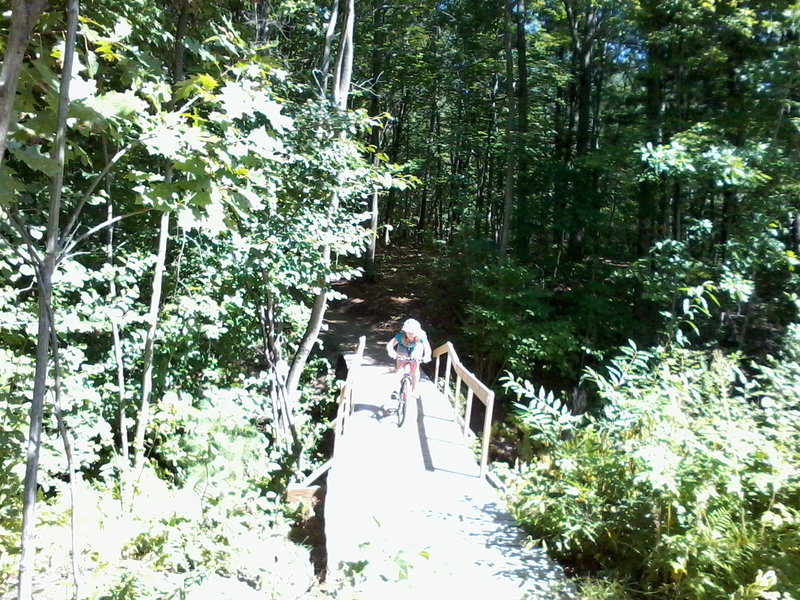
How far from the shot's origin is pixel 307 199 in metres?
7.68

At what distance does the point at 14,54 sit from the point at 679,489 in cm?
439

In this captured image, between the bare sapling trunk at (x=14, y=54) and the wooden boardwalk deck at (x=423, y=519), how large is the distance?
2039 mm

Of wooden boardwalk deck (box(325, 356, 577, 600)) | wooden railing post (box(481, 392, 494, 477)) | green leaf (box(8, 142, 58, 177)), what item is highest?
green leaf (box(8, 142, 58, 177))

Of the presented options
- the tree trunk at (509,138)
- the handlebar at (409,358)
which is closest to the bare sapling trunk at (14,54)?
the handlebar at (409,358)

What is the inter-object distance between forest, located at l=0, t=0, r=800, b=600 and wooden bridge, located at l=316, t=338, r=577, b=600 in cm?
35

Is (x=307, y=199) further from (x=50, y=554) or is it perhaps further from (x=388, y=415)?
(x=50, y=554)

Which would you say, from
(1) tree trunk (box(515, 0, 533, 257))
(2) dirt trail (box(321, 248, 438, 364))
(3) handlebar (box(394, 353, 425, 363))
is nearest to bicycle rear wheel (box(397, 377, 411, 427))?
(3) handlebar (box(394, 353, 425, 363))

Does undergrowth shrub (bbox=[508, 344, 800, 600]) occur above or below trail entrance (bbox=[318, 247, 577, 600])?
above

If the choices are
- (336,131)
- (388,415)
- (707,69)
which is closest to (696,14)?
(707,69)

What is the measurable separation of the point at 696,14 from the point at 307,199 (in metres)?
8.50

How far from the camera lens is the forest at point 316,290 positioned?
9.98ft

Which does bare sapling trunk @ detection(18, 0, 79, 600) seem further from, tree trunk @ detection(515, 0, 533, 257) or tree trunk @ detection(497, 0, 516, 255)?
tree trunk @ detection(515, 0, 533, 257)

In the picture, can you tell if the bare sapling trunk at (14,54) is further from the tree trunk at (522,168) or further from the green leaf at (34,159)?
the tree trunk at (522,168)

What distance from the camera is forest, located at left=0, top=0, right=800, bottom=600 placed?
3.04 m
